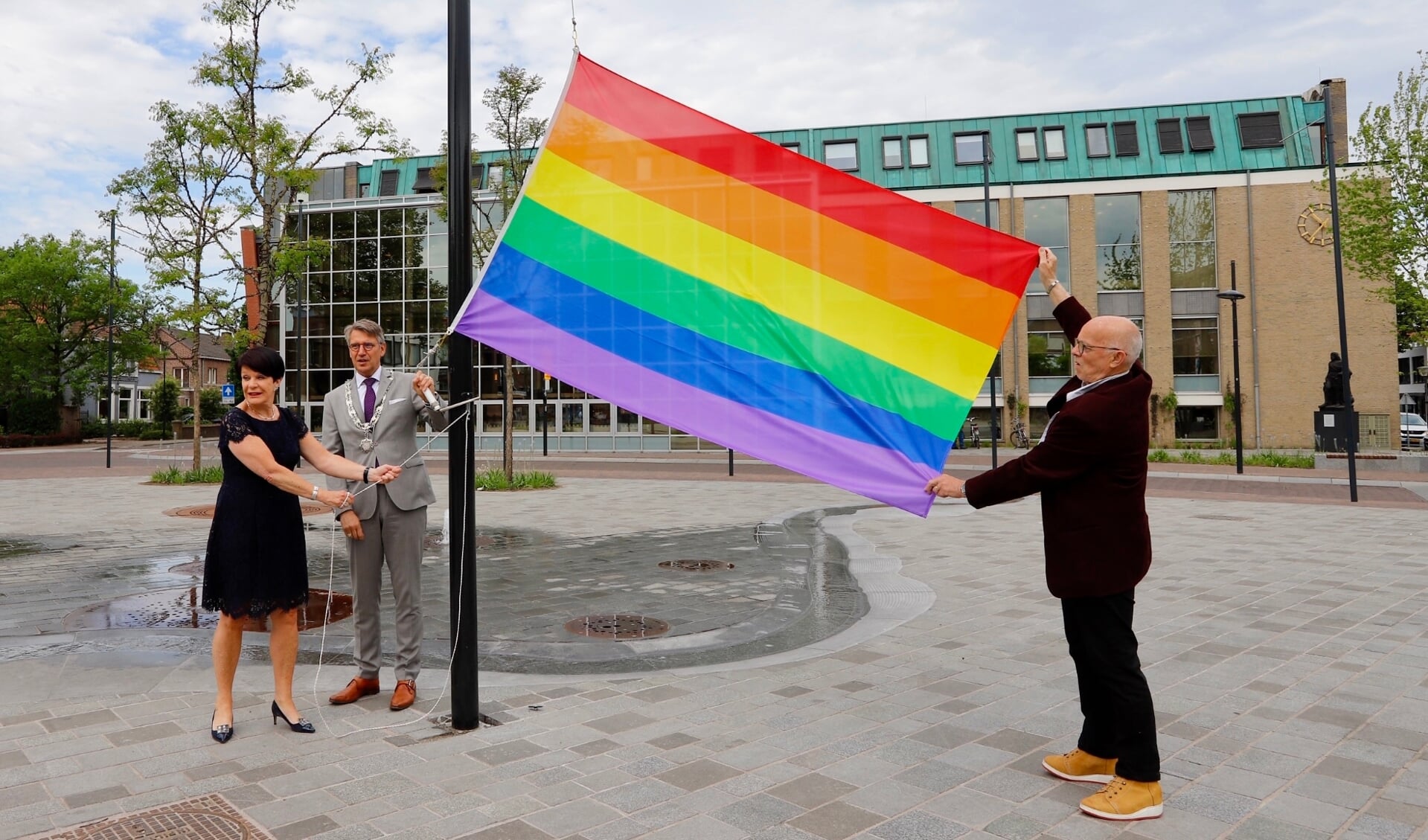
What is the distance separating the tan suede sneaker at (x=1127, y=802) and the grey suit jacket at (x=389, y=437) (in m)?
3.67

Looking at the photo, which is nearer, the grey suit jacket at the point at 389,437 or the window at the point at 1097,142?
the grey suit jacket at the point at 389,437

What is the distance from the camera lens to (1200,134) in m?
40.5

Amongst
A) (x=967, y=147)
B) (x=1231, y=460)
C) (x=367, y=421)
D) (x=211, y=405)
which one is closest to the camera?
(x=367, y=421)

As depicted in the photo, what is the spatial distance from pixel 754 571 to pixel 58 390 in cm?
5698

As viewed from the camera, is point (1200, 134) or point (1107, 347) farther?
point (1200, 134)

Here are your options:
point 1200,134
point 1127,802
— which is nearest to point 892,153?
point 1200,134

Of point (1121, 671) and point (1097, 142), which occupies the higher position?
point (1097, 142)

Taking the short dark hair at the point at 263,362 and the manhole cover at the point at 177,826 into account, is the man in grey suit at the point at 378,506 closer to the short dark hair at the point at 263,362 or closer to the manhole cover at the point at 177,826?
the short dark hair at the point at 263,362

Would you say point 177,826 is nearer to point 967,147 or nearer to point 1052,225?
point 1052,225

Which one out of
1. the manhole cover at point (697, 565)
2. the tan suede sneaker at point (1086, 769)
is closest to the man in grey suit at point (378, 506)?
the tan suede sneaker at point (1086, 769)

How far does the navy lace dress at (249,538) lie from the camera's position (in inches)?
173

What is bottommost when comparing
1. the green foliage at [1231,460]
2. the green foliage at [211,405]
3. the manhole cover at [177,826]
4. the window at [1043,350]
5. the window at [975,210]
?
the manhole cover at [177,826]

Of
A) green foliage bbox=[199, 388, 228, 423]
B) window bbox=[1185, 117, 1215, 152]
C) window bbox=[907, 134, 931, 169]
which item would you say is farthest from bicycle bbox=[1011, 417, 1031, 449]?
green foliage bbox=[199, 388, 228, 423]

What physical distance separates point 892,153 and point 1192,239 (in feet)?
47.6
